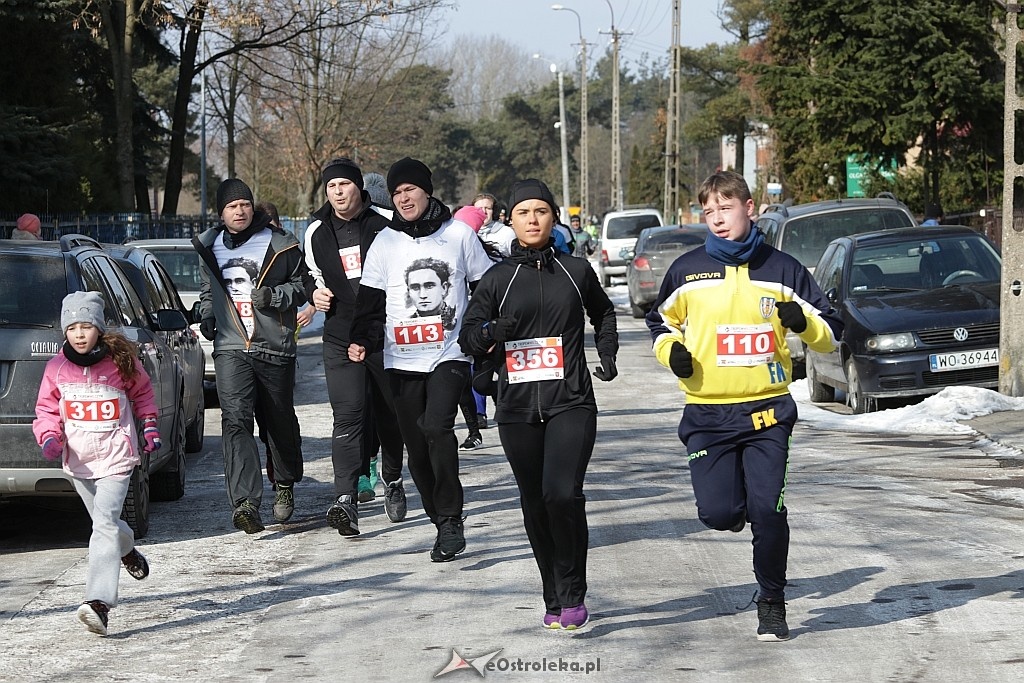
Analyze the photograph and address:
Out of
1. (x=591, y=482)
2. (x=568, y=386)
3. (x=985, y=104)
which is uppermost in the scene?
(x=985, y=104)

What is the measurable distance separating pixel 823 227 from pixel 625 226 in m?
21.4

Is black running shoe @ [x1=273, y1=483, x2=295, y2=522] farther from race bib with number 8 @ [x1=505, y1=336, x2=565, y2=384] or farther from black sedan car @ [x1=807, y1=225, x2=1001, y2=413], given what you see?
black sedan car @ [x1=807, y1=225, x2=1001, y2=413]

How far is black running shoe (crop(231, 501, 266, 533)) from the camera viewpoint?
8.59 m

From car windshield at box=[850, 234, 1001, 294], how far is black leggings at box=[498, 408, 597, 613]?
8.86 metres

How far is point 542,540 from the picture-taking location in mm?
6355

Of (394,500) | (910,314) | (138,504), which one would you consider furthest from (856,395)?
(138,504)

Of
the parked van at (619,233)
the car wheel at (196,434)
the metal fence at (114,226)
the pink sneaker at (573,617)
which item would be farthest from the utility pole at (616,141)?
the pink sneaker at (573,617)

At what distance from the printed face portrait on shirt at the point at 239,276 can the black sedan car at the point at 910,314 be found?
6292 millimetres

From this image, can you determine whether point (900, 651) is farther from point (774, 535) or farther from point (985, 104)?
point (985, 104)

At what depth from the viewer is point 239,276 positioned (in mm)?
8773

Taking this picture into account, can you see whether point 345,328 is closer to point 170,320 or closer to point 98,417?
point 170,320

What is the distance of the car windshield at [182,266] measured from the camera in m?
17.2

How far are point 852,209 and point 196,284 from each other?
8.07 meters

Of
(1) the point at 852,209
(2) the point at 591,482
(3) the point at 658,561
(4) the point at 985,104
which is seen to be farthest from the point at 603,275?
(3) the point at 658,561
